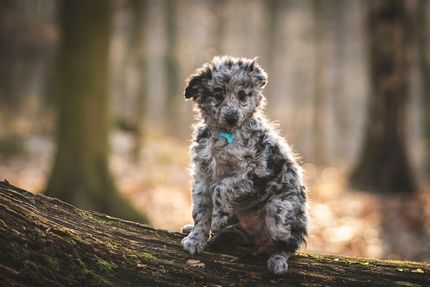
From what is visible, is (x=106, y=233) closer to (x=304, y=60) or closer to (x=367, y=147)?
(x=367, y=147)

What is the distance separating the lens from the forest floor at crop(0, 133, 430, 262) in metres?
9.59

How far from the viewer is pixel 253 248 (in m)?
4.65

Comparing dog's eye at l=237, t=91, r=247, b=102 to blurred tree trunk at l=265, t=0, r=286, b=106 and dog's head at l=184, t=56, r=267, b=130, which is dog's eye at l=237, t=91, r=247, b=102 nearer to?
dog's head at l=184, t=56, r=267, b=130

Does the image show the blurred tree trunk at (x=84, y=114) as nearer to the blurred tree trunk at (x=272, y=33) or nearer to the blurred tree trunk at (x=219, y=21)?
the blurred tree trunk at (x=219, y=21)

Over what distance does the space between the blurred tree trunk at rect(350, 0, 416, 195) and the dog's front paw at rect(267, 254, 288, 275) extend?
32.0 feet

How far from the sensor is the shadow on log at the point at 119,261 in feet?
12.0

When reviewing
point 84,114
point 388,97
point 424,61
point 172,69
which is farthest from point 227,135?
point 172,69

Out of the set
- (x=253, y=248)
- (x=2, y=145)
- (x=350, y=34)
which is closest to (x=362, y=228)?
(x=253, y=248)

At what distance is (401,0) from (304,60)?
2574 centimetres

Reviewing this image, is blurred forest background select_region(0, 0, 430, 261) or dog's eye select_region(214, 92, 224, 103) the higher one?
blurred forest background select_region(0, 0, 430, 261)

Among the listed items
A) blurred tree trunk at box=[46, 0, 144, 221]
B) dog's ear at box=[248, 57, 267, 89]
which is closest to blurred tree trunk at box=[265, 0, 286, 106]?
blurred tree trunk at box=[46, 0, 144, 221]

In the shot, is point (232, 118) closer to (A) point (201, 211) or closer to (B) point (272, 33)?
(A) point (201, 211)

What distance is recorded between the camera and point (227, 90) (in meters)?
4.66

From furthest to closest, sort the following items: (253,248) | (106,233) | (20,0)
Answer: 1. (20,0)
2. (253,248)
3. (106,233)
